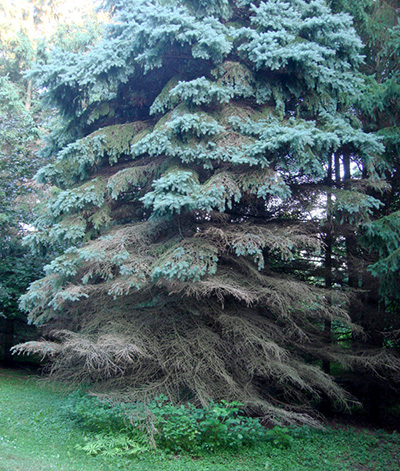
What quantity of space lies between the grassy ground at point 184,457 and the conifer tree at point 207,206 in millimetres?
636

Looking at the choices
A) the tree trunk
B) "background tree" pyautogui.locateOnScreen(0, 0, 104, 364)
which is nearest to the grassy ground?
"background tree" pyautogui.locateOnScreen(0, 0, 104, 364)

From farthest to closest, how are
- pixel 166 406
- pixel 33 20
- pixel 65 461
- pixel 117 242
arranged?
pixel 33 20 → pixel 117 242 → pixel 166 406 → pixel 65 461

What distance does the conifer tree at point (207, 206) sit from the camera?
21.0 feet

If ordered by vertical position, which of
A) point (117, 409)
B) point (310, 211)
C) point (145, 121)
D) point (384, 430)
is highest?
point (145, 121)

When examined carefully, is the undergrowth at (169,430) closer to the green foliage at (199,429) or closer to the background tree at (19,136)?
the green foliage at (199,429)

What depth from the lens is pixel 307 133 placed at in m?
5.99

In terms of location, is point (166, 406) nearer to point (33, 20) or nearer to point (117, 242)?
point (117, 242)

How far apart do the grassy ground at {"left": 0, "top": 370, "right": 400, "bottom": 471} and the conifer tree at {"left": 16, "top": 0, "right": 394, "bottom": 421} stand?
64 centimetres

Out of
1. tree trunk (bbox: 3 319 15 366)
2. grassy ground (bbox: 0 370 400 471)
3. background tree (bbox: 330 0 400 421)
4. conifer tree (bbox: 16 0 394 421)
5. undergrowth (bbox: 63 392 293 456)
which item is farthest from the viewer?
tree trunk (bbox: 3 319 15 366)

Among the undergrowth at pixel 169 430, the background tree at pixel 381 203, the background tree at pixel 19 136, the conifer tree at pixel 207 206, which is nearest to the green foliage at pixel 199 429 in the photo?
the undergrowth at pixel 169 430

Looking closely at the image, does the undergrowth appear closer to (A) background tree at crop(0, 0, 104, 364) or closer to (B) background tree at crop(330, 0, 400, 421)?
(B) background tree at crop(330, 0, 400, 421)

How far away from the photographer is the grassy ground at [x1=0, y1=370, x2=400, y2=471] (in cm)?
529

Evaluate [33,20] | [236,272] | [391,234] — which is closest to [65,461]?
[236,272]

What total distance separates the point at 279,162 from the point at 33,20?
15059 mm
